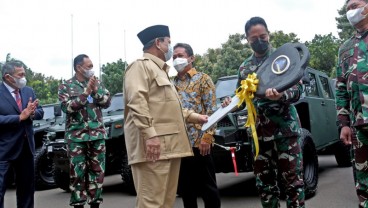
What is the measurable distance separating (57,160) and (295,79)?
15.5 ft

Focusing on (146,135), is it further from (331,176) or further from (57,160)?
(331,176)

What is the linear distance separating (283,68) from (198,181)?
1.49 meters

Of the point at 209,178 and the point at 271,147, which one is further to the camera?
the point at 209,178

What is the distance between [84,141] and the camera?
4.59m

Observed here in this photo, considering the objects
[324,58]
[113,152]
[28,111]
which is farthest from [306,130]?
[324,58]

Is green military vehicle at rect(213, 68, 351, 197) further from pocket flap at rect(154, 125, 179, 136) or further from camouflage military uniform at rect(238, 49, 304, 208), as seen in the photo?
pocket flap at rect(154, 125, 179, 136)

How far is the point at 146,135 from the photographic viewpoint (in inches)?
110

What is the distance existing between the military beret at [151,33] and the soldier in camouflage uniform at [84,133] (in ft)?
4.67

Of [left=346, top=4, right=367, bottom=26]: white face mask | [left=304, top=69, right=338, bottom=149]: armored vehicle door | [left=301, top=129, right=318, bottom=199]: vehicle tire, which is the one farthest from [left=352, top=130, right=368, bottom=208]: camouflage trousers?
[left=304, top=69, right=338, bottom=149]: armored vehicle door

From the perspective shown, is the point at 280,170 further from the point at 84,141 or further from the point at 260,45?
the point at 84,141

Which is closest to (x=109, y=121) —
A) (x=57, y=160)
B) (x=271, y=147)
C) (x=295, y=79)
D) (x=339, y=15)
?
(x=57, y=160)

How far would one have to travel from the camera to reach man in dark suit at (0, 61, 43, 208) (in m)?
4.35

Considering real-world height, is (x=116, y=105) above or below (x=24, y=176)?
above

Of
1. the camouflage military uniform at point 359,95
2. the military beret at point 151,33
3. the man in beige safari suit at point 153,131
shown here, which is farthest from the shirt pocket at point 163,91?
the camouflage military uniform at point 359,95
